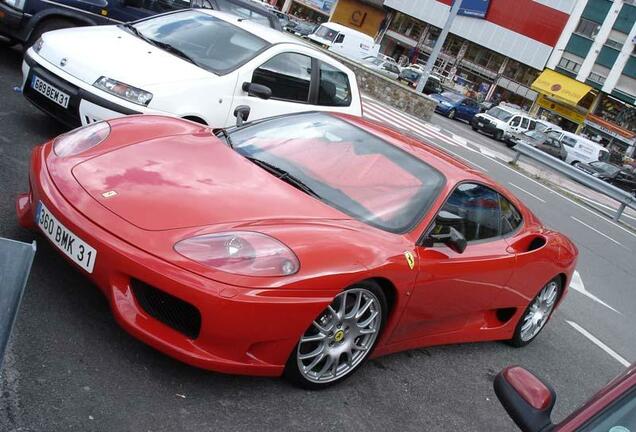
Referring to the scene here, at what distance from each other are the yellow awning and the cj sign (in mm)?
7184

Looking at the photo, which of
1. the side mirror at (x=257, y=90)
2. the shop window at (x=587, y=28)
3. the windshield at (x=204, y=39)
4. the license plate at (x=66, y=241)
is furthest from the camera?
the shop window at (x=587, y=28)

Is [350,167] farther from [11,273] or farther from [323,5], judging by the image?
[323,5]

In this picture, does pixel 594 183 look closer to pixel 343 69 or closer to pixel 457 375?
pixel 343 69

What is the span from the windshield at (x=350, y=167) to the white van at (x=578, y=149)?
1229 inches

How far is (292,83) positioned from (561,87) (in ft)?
152

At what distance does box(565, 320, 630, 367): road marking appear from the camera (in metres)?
5.78

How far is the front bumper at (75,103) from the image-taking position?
536 centimetres

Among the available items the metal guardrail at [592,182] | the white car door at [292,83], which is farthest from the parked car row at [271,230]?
the metal guardrail at [592,182]

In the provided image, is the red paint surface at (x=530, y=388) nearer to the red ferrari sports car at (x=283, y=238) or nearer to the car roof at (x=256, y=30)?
the red ferrari sports car at (x=283, y=238)

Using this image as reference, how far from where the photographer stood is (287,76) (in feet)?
22.1

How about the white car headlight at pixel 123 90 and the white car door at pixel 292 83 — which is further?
the white car door at pixel 292 83

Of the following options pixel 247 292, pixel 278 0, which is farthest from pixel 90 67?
pixel 278 0

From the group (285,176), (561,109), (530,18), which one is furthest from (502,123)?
(285,176)

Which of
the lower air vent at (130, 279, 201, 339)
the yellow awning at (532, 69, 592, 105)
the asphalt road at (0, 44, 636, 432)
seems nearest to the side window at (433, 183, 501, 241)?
the asphalt road at (0, 44, 636, 432)
